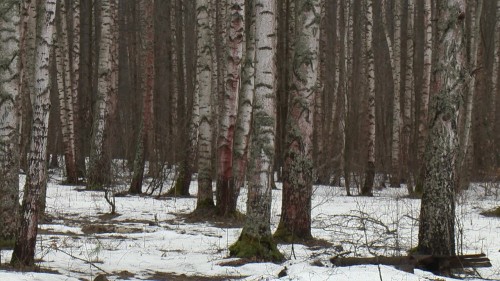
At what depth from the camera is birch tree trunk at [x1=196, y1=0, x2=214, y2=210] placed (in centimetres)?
1105

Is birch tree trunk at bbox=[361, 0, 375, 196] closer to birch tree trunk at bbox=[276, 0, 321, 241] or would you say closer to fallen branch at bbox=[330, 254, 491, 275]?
birch tree trunk at bbox=[276, 0, 321, 241]

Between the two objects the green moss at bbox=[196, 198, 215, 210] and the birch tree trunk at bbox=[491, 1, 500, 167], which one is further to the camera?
the birch tree trunk at bbox=[491, 1, 500, 167]

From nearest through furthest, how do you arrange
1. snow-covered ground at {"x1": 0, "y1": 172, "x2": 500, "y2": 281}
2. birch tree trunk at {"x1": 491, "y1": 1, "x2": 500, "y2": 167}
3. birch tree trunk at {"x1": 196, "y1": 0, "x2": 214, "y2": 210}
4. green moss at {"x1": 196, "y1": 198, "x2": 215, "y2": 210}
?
snow-covered ground at {"x1": 0, "y1": 172, "x2": 500, "y2": 281}
green moss at {"x1": 196, "y1": 198, "x2": 215, "y2": 210}
birch tree trunk at {"x1": 196, "y1": 0, "x2": 214, "y2": 210}
birch tree trunk at {"x1": 491, "y1": 1, "x2": 500, "y2": 167}

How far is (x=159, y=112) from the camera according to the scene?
27734 mm

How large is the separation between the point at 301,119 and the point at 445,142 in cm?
191

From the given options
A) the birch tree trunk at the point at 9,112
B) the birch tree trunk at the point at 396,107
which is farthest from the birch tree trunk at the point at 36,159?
the birch tree trunk at the point at 396,107

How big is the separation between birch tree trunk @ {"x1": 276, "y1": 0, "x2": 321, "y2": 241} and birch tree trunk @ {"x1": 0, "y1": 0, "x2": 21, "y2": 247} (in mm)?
3315

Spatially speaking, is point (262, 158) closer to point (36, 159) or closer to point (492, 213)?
point (36, 159)

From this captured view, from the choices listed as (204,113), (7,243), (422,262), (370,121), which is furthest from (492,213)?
(7,243)

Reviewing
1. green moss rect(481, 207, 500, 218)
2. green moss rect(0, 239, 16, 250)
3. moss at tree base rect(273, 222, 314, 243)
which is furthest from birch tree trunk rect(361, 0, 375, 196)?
green moss rect(0, 239, 16, 250)

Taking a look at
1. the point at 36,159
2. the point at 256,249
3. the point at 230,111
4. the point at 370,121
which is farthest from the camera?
the point at 370,121

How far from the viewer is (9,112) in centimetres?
669

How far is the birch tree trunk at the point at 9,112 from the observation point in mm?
6648

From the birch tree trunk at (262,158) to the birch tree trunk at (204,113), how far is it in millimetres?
3828
